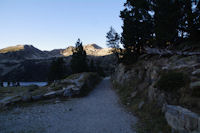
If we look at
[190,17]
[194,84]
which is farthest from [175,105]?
[190,17]

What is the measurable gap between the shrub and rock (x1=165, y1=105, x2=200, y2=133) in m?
1.64

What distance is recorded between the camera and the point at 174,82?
7203 mm

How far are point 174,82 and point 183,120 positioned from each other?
2845 millimetres

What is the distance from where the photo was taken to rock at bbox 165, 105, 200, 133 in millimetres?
4373

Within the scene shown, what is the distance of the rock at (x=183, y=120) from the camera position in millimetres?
4373

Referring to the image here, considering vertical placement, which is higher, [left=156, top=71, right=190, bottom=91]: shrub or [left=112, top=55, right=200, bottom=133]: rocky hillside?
[left=156, top=71, right=190, bottom=91]: shrub

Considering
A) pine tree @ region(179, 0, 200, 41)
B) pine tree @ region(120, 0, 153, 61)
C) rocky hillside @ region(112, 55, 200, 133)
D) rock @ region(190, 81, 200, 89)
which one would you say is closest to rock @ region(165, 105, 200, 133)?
rocky hillside @ region(112, 55, 200, 133)

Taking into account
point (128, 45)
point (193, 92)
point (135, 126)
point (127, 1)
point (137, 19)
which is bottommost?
point (135, 126)

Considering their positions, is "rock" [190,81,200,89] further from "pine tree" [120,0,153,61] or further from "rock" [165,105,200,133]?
"pine tree" [120,0,153,61]

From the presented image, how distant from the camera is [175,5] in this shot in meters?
14.2

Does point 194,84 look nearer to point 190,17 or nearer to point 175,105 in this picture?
point 175,105

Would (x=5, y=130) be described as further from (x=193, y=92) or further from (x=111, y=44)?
(x=111, y=44)

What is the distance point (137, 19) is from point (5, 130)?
22.1 metres

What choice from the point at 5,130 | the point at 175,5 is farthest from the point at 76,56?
the point at 5,130
